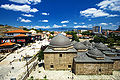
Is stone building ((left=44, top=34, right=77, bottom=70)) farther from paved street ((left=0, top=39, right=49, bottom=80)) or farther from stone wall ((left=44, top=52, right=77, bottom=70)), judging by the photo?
paved street ((left=0, top=39, right=49, bottom=80))

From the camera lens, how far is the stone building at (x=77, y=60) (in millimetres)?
15641

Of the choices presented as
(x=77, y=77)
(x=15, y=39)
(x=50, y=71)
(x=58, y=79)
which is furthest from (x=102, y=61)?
(x=15, y=39)

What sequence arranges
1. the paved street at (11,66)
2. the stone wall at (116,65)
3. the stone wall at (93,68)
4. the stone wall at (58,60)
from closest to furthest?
1. the paved street at (11,66)
2. the stone wall at (93,68)
3. the stone wall at (116,65)
4. the stone wall at (58,60)

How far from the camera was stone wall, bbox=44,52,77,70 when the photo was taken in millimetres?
17516

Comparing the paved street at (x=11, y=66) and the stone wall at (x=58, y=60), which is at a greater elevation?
the stone wall at (x=58, y=60)

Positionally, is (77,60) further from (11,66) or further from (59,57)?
(11,66)

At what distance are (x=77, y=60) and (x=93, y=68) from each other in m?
4.30

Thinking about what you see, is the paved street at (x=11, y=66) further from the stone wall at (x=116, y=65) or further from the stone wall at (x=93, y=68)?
the stone wall at (x=116, y=65)

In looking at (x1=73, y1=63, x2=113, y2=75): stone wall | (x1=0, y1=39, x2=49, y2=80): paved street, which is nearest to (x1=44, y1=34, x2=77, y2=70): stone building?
(x1=73, y1=63, x2=113, y2=75): stone wall

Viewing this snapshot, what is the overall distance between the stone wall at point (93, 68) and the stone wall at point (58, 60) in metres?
2.69

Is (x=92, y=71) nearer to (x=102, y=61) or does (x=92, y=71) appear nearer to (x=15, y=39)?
(x=102, y=61)

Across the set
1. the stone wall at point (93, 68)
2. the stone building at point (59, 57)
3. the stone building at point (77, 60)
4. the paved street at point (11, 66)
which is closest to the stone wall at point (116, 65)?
the stone building at point (77, 60)

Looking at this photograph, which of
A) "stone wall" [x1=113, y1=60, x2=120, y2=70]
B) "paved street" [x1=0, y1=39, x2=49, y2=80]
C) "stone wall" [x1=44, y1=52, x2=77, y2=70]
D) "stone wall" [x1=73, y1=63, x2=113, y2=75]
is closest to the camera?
"paved street" [x1=0, y1=39, x2=49, y2=80]

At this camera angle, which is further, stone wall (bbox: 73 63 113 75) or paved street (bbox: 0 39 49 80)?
stone wall (bbox: 73 63 113 75)
